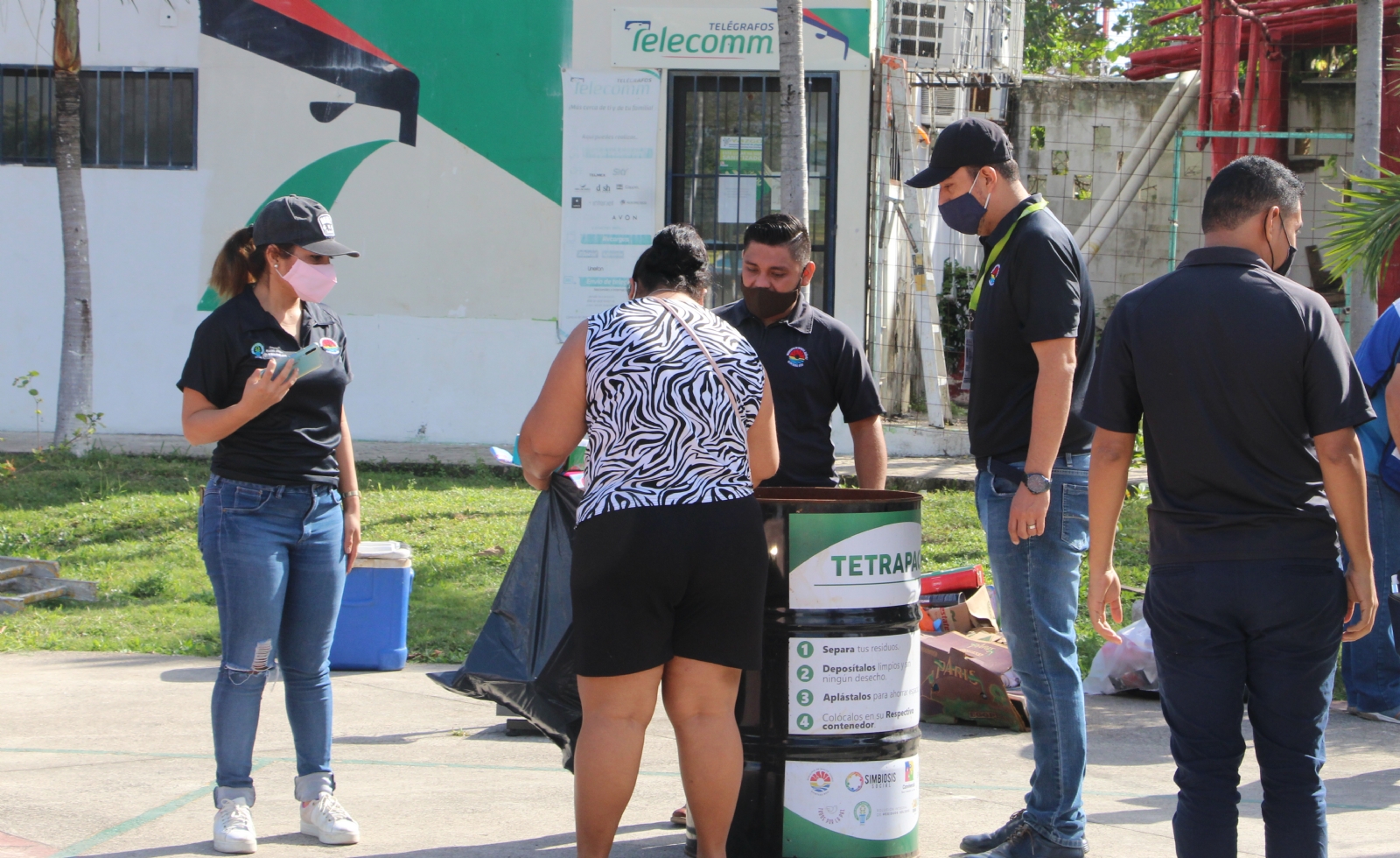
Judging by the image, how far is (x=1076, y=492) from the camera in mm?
3820

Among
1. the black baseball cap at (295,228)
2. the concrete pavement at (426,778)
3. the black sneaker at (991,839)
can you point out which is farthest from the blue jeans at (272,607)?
the black sneaker at (991,839)

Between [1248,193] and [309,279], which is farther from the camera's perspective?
[309,279]

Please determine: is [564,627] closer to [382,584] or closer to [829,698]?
[829,698]

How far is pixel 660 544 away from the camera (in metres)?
3.23

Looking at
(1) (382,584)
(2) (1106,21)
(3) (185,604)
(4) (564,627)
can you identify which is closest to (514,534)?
(3) (185,604)

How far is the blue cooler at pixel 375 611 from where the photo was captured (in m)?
6.27

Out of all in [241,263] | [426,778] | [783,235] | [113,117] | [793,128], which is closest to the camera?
[241,263]

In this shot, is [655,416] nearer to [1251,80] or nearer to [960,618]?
[960,618]

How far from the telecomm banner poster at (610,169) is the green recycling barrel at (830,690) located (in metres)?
8.21

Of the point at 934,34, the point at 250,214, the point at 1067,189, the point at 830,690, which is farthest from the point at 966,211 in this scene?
the point at 1067,189

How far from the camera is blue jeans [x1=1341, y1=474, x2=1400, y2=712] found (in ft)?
17.8

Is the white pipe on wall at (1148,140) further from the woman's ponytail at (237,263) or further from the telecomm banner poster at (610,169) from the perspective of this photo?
the woman's ponytail at (237,263)

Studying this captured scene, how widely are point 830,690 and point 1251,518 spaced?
122 cm

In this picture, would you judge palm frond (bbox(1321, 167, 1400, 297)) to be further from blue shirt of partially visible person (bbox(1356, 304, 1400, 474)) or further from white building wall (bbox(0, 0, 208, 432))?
white building wall (bbox(0, 0, 208, 432))
